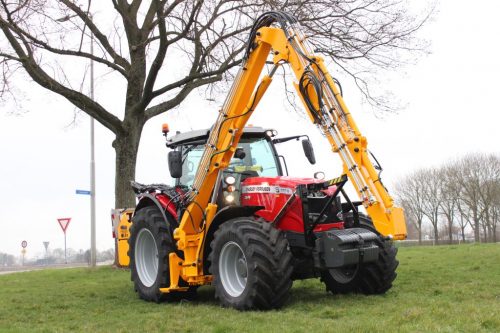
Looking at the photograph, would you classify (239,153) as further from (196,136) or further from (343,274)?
(343,274)

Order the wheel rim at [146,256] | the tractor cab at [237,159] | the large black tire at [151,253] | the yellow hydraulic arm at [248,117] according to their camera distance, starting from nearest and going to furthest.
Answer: the yellow hydraulic arm at [248,117] → the tractor cab at [237,159] → the large black tire at [151,253] → the wheel rim at [146,256]

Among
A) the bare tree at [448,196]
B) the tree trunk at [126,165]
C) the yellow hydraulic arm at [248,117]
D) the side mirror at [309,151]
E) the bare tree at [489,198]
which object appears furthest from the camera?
the bare tree at [448,196]

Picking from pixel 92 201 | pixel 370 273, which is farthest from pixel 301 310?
pixel 92 201

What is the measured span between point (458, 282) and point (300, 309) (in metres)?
3.23

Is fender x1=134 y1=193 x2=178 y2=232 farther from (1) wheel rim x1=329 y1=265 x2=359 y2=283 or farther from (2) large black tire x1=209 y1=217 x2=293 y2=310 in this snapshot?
(1) wheel rim x1=329 y1=265 x2=359 y2=283

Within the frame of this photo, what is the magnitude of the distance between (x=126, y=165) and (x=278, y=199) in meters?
9.35

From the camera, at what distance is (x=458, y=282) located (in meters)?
9.22

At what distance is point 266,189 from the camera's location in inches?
318

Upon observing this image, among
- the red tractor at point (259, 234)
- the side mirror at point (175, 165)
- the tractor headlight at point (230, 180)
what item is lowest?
the red tractor at point (259, 234)

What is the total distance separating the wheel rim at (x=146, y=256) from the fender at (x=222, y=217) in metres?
1.45

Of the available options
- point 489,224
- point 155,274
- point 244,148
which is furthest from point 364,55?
point 489,224

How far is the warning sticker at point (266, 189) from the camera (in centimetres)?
789

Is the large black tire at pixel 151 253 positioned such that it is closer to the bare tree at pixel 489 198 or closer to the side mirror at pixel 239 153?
the side mirror at pixel 239 153

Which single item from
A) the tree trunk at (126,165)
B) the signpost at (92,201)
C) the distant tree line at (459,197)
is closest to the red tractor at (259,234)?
the tree trunk at (126,165)
